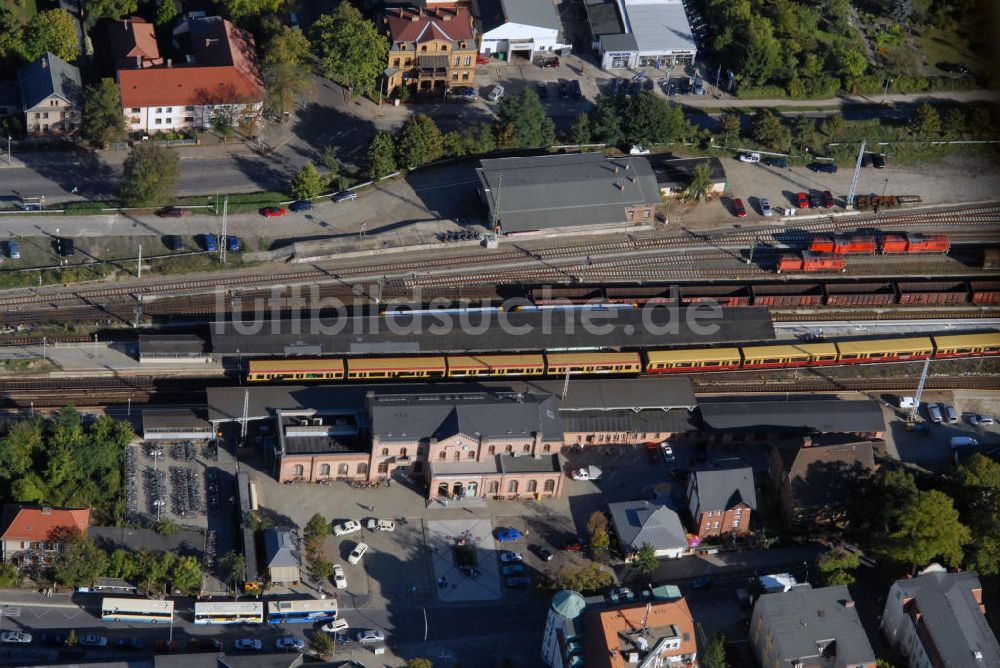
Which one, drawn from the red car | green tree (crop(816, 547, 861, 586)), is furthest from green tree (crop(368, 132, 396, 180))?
green tree (crop(816, 547, 861, 586))

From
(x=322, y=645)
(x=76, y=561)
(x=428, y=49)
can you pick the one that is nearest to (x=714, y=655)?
(x=322, y=645)

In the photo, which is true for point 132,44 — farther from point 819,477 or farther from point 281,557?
point 819,477

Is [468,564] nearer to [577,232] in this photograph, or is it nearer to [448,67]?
[577,232]

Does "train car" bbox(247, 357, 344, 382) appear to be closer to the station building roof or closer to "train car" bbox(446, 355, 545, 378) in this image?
the station building roof

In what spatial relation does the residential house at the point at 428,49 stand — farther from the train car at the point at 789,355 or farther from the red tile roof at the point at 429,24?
the train car at the point at 789,355

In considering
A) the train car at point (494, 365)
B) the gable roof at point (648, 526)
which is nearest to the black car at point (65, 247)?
the train car at point (494, 365)

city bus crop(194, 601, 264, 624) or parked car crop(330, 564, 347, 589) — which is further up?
parked car crop(330, 564, 347, 589)
